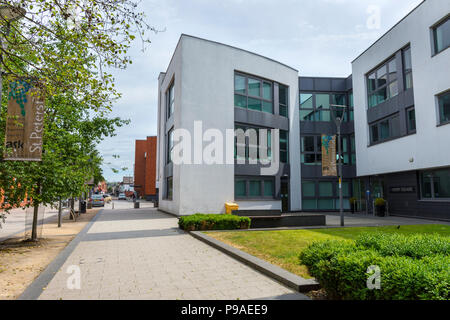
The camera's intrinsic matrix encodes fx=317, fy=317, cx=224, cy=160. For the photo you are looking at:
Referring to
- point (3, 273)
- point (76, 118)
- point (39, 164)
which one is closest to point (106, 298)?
point (3, 273)

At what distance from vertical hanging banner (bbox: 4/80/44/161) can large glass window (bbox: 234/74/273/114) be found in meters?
15.7

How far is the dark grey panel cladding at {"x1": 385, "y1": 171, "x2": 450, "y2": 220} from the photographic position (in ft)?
57.0

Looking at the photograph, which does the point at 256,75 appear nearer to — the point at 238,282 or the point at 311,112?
the point at 311,112

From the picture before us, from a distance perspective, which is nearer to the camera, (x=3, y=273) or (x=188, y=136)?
(x=3, y=273)

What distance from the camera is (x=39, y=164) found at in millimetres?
10391

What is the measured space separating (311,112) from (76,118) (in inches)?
785

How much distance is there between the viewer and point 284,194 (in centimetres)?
2531

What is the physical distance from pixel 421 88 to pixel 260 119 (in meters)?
10.3

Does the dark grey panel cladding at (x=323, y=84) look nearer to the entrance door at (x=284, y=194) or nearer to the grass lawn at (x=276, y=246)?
the entrance door at (x=284, y=194)

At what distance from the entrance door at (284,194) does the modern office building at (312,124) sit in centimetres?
8

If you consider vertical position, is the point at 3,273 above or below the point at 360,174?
below

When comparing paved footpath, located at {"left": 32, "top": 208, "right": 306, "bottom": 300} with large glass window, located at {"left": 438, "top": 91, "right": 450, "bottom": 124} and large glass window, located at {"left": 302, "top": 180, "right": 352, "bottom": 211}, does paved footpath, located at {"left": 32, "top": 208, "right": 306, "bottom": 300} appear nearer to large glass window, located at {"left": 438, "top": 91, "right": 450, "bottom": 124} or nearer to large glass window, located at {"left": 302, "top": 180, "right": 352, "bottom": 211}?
large glass window, located at {"left": 438, "top": 91, "right": 450, "bottom": 124}

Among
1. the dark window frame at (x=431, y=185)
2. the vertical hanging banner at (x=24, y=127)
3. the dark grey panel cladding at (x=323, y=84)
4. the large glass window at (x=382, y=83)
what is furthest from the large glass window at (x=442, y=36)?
the vertical hanging banner at (x=24, y=127)

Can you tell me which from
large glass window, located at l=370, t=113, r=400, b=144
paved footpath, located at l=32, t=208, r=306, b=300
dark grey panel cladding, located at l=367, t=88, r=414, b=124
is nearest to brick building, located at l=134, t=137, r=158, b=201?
large glass window, located at l=370, t=113, r=400, b=144
